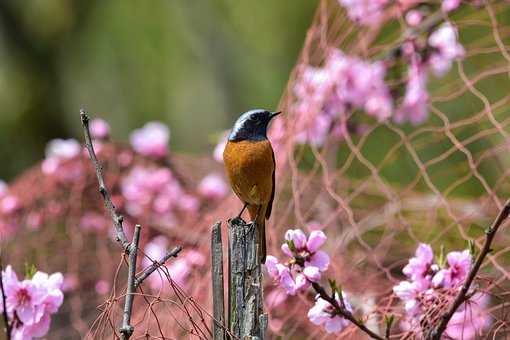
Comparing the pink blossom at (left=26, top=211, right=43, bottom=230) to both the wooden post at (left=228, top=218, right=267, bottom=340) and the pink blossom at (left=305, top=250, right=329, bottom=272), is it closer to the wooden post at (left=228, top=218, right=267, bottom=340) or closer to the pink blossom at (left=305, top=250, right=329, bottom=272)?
the pink blossom at (left=305, top=250, right=329, bottom=272)

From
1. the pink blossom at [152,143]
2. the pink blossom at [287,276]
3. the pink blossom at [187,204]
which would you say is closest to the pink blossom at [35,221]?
the pink blossom at [152,143]

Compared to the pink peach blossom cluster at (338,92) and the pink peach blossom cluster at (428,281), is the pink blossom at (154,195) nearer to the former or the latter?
the pink peach blossom cluster at (338,92)

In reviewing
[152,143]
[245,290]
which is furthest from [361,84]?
[245,290]

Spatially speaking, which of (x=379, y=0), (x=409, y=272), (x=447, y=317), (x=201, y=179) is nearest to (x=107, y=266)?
(x=201, y=179)

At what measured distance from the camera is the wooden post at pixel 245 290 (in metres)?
1.88

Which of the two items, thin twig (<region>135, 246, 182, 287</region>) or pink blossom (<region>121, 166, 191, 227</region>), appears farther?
pink blossom (<region>121, 166, 191, 227</region>)

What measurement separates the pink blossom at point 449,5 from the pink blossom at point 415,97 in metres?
0.24

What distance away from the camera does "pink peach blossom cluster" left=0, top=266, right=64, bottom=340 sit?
7.47 ft

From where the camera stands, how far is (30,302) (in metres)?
2.29

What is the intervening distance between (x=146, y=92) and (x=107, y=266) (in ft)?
27.3

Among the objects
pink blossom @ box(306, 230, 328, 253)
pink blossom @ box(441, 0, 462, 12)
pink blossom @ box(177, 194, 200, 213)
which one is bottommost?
pink blossom @ box(306, 230, 328, 253)

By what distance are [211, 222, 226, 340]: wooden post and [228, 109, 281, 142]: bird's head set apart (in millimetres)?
961

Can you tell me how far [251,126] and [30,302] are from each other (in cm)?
89

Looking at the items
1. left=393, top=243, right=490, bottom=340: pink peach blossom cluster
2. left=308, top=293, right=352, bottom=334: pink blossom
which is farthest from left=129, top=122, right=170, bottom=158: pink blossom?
left=308, top=293, right=352, bottom=334: pink blossom
